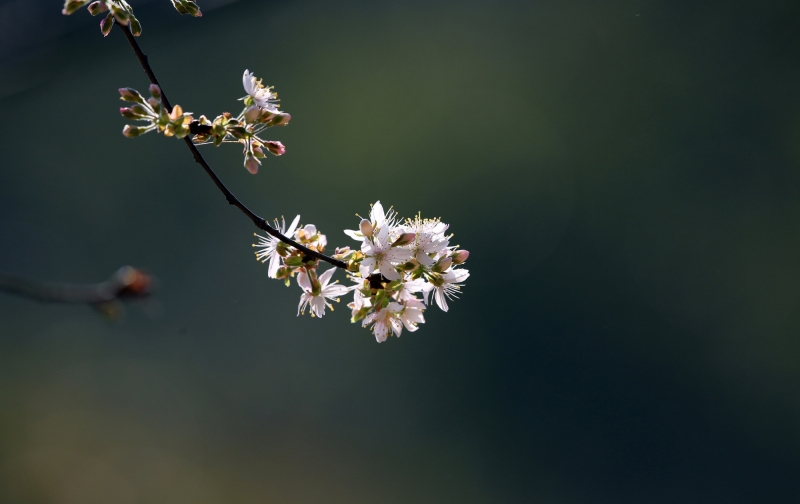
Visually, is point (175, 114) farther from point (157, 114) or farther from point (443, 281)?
point (443, 281)

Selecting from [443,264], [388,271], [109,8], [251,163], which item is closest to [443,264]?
[443,264]

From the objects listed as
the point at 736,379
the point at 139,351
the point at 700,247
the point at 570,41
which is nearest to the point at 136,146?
the point at 139,351

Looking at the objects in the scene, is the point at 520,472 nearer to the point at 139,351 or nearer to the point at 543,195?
the point at 543,195

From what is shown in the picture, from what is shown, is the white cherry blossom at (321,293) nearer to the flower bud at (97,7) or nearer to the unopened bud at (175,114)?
the unopened bud at (175,114)

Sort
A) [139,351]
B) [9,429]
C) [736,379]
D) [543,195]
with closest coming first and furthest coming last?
[9,429]
[139,351]
[736,379]
[543,195]

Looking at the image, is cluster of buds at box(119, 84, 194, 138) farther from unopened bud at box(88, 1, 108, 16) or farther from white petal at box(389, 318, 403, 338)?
white petal at box(389, 318, 403, 338)

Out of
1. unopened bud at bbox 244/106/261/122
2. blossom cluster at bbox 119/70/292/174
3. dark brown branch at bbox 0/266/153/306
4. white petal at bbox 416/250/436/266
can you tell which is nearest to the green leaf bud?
blossom cluster at bbox 119/70/292/174

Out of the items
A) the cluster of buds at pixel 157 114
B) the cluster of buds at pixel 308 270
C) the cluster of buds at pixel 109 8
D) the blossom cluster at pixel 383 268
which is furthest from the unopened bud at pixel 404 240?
the cluster of buds at pixel 109 8
